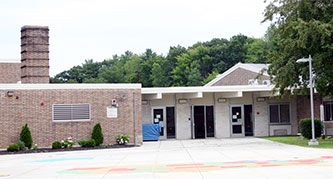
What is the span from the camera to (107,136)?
2464cm

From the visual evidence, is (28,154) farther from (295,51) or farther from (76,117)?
(295,51)

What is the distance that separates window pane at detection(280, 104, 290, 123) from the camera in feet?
101

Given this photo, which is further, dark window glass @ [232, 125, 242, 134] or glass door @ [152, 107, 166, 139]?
dark window glass @ [232, 125, 242, 134]

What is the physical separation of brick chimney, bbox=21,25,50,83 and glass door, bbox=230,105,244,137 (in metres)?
12.6

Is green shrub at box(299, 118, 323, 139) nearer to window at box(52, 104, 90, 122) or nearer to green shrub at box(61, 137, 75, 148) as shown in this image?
window at box(52, 104, 90, 122)

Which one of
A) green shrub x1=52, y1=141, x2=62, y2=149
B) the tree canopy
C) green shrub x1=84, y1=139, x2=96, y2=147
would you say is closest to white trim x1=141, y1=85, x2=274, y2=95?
green shrub x1=84, y1=139, x2=96, y2=147

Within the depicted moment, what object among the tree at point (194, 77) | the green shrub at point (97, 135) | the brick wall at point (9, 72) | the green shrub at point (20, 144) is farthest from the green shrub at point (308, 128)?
the tree at point (194, 77)

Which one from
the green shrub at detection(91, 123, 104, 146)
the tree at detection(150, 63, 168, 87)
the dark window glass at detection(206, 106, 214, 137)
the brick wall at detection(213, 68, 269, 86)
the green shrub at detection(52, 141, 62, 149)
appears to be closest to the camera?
the green shrub at detection(52, 141, 62, 149)

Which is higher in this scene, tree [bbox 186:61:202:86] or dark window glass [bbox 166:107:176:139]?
tree [bbox 186:61:202:86]

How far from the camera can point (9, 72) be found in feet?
130

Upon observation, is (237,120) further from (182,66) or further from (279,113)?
(182,66)

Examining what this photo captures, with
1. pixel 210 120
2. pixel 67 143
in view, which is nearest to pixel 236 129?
pixel 210 120

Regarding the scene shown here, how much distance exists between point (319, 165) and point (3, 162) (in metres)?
12.3

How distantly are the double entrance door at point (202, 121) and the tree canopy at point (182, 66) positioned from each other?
1715 inches
